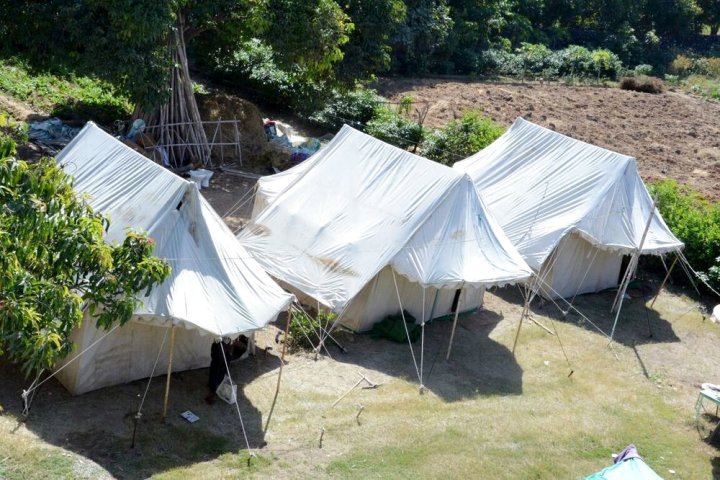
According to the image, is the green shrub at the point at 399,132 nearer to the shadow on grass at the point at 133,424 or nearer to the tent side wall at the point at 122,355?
the tent side wall at the point at 122,355

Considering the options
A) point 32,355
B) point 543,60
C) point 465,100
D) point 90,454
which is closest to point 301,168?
point 90,454

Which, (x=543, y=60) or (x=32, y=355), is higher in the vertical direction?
(x=32, y=355)

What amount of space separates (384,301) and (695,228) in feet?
26.1

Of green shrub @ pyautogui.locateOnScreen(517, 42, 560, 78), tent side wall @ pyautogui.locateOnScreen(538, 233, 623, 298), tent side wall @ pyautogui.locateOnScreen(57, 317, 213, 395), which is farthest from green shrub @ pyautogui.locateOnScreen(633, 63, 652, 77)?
tent side wall @ pyautogui.locateOnScreen(57, 317, 213, 395)

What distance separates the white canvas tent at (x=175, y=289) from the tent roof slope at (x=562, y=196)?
6319 millimetres

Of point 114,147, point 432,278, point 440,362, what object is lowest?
point 440,362

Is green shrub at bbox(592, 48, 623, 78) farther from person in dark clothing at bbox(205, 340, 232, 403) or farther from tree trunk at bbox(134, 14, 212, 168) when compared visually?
person in dark clothing at bbox(205, 340, 232, 403)

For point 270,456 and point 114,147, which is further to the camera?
point 114,147

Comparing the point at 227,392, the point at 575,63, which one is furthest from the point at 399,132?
the point at 575,63

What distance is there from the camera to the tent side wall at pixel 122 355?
10844mm

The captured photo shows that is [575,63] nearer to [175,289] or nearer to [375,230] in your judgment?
[375,230]

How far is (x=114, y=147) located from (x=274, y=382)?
4394 millimetres

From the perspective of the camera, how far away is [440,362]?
13391mm

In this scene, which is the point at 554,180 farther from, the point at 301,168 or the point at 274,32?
the point at 274,32
